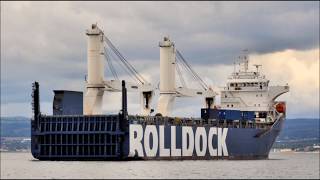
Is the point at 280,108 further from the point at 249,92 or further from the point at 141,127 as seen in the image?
the point at 141,127

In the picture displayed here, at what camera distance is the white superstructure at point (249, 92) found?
126188 mm

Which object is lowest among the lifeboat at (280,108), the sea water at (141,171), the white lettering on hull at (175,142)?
the sea water at (141,171)

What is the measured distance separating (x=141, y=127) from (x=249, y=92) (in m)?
32.8

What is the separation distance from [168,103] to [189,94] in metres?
5.62

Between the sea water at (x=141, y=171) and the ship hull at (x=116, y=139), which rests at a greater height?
the ship hull at (x=116, y=139)

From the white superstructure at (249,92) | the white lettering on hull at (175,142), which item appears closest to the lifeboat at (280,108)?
the white superstructure at (249,92)

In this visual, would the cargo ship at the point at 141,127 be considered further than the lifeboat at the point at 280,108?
No

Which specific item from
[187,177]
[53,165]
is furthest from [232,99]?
[187,177]

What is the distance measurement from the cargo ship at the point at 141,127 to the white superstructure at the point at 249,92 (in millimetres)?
2533

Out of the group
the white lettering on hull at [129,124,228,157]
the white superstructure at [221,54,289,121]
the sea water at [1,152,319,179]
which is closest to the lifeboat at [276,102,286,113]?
the white superstructure at [221,54,289,121]

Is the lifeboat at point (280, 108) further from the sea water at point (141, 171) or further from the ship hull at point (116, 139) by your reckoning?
the sea water at point (141, 171)

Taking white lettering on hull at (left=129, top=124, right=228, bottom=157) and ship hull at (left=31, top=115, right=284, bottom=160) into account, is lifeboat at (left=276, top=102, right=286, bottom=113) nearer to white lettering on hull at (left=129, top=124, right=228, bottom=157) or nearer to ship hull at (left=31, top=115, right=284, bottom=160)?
white lettering on hull at (left=129, top=124, right=228, bottom=157)

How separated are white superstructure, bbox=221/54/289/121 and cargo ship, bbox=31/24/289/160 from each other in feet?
8.31

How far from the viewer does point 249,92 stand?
127125 mm
